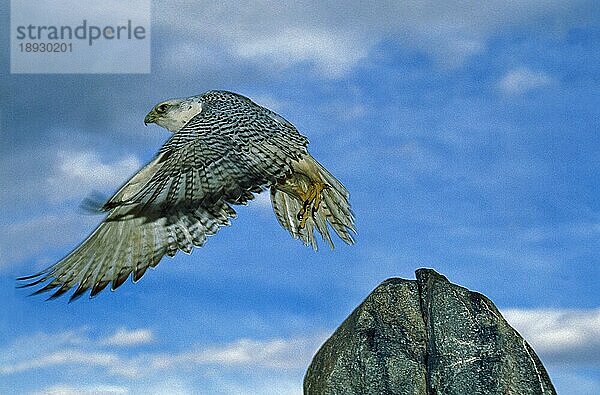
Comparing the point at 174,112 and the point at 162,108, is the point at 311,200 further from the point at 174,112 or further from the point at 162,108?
the point at 162,108

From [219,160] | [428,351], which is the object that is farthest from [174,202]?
[428,351]

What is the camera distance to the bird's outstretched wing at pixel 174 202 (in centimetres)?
762

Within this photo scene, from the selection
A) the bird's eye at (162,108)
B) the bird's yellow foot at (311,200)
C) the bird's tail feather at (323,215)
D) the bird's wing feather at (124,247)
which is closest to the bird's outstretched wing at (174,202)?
the bird's wing feather at (124,247)

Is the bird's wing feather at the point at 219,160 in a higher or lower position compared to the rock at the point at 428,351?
higher

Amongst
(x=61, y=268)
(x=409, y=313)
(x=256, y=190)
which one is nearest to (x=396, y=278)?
(x=409, y=313)

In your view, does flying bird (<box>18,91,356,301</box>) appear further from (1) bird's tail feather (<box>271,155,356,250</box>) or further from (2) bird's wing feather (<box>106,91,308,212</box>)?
(1) bird's tail feather (<box>271,155,356,250</box>)

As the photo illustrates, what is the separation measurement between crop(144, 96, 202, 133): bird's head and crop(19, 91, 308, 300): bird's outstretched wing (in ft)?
5.26

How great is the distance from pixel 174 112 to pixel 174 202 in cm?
293

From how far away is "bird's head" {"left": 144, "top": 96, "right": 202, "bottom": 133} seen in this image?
10172 mm

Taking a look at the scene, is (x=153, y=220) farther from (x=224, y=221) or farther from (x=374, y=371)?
(x=374, y=371)

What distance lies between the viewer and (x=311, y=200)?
962 cm

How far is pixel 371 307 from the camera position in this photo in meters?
8.77

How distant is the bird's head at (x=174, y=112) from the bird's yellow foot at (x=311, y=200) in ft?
5.15

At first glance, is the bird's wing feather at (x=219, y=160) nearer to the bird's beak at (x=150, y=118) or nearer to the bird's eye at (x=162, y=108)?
the bird's eye at (x=162, y=108)
